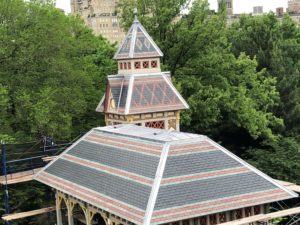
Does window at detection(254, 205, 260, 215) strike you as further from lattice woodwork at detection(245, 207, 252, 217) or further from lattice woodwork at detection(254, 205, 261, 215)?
lattice woodwork at detection(245, 207, 252, 217)

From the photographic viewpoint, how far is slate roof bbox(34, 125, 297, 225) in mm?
16656

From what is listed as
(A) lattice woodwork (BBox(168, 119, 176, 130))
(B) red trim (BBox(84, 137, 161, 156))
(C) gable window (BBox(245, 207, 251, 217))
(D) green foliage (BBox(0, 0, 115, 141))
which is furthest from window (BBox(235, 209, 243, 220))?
(D) green foliage (BBox(0, 0, 115, 141))

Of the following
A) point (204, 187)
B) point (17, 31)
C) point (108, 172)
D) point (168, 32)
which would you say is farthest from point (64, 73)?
point (204, 187)

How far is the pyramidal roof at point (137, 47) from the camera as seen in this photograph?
29656 millimetres

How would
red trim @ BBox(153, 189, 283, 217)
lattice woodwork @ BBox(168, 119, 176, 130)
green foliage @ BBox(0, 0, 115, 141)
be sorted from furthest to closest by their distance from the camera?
lattice woodwork @ BBox(168, 119, 176, 130)
green foliage @ BBox(0, 0, 115, 141)
red trim @ BBox(153, 189, 283, 217)

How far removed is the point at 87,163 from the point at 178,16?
18.6m

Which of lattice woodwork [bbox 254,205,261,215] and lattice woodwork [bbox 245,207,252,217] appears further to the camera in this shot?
lattice woodwork [bbox 254,205,261,215]

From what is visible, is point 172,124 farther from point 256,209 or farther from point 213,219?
point 213,219

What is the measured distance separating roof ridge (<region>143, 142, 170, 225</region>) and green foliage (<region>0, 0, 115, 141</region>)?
11.6 meters

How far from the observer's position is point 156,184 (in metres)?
16.9

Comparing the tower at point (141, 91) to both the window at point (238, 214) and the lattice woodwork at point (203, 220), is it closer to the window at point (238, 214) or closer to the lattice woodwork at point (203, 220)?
the window at point (238, 214)

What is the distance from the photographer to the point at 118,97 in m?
29.1

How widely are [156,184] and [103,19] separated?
481 ft

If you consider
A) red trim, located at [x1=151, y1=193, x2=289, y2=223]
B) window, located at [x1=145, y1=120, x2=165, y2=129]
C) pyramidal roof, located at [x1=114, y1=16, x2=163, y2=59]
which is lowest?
red trim, located at [x1=151, y1=193, x2=289, y2=223]
